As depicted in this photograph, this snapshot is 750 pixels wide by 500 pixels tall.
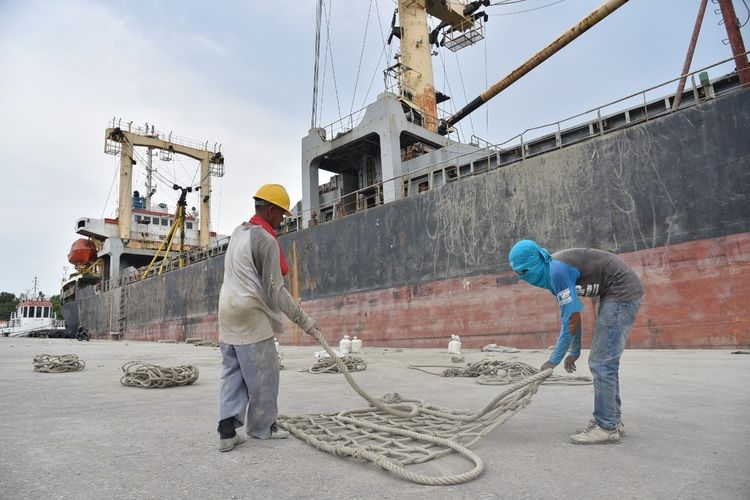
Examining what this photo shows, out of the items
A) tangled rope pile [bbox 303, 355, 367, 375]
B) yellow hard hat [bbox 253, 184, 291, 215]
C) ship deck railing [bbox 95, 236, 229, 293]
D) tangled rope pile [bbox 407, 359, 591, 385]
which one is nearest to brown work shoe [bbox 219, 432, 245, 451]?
yellow hard hat [bbox 253, 184, 291, 215]

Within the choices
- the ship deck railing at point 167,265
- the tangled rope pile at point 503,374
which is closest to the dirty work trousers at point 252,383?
the tangled rope pile at point 503,374

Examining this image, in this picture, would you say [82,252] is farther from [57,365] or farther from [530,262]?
[530,262]

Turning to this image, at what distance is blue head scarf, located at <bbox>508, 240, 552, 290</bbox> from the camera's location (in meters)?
2.73

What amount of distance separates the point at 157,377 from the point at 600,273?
4.56 m

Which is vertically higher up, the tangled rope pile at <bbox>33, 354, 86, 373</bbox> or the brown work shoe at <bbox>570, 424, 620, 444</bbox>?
the tangled rope pile at <bbox>33, 354, 86, 373</bbox>

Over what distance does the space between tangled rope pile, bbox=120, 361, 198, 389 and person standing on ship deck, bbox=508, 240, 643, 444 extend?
4.10 m

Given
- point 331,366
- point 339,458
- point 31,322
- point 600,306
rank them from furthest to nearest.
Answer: point 31,322 → point 331,366 → point 600,306 → point 339,458

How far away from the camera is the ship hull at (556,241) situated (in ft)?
25.5

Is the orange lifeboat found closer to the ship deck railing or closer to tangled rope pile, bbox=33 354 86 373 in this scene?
the ship deck railing

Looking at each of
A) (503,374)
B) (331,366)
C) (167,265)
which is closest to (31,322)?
(167,265)

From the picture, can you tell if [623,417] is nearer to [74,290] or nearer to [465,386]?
[465,386]

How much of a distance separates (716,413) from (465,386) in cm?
230

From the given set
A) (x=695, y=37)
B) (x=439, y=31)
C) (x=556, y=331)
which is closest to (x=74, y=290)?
(x=439, y=31)

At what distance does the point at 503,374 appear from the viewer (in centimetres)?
566
